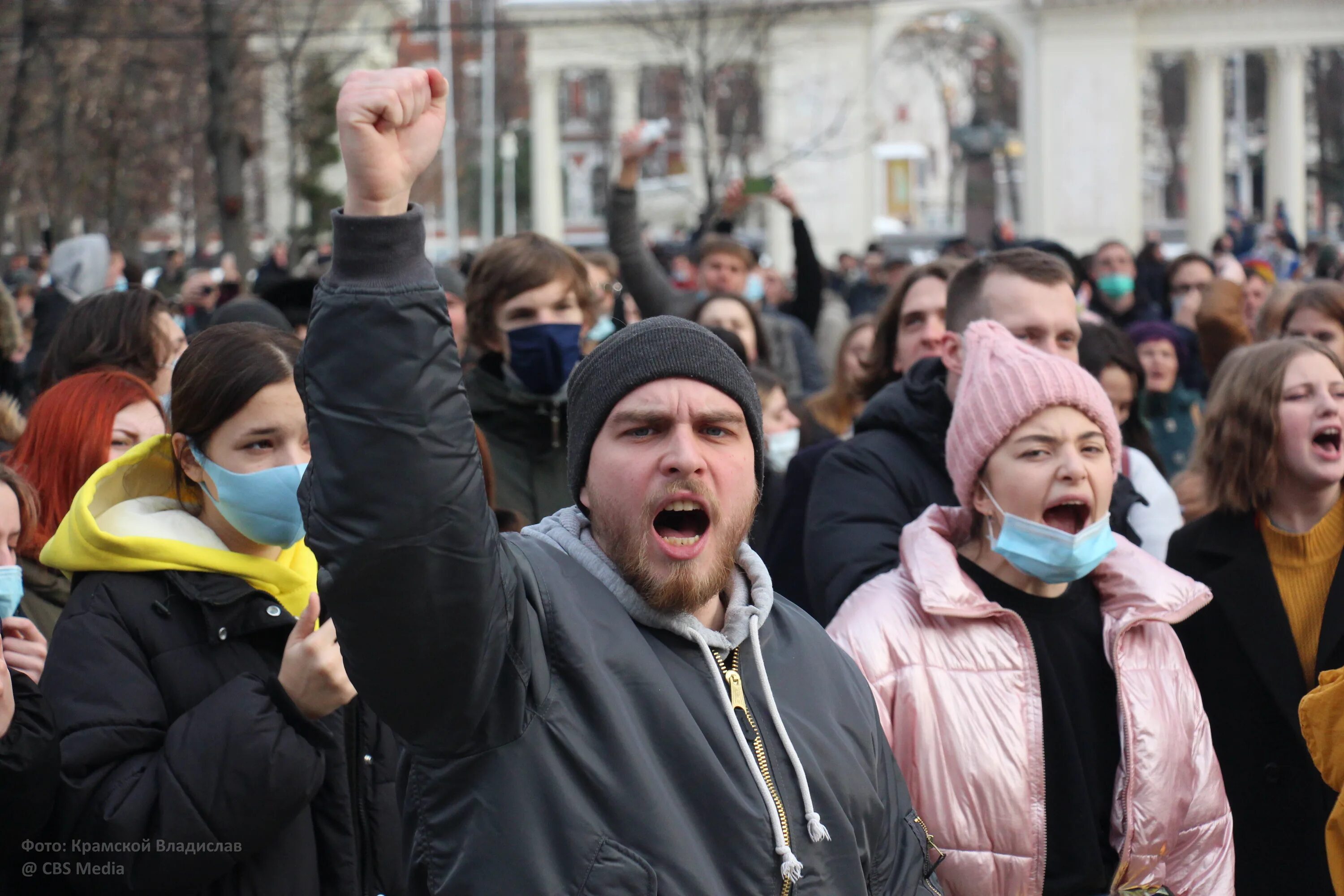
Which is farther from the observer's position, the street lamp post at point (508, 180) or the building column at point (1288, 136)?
the building column at point (1288, 136)

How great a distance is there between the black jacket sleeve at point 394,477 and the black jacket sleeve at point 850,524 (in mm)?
2143

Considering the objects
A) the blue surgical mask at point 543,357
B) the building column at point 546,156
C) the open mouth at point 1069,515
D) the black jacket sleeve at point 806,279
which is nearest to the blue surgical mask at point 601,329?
the black jacket sleeve at point 806,279

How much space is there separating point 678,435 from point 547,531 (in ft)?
0.96

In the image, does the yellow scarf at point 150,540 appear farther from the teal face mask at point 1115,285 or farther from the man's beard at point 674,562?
the teal face mask at point 1115,285

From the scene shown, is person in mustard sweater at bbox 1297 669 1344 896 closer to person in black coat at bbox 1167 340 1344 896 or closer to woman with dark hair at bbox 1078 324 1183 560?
person in black coat at bbox 1167 340 1344 896

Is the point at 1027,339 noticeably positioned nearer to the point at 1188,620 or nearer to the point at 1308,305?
the point at 1188,620

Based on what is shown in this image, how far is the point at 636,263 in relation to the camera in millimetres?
7918

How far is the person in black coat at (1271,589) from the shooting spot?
445cm

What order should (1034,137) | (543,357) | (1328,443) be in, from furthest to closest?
(1034,137), (543,357), (1328,443)

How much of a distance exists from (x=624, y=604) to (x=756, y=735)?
300 millimetres

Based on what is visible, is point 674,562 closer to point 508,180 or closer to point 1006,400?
point 1006,400

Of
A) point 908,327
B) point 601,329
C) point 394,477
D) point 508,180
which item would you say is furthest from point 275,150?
point 394,477

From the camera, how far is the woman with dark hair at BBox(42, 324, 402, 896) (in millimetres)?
3031

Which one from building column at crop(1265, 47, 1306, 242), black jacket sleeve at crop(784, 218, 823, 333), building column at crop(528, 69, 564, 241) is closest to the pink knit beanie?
black jacket sleeve at crop(784, 218, 823, 333)
